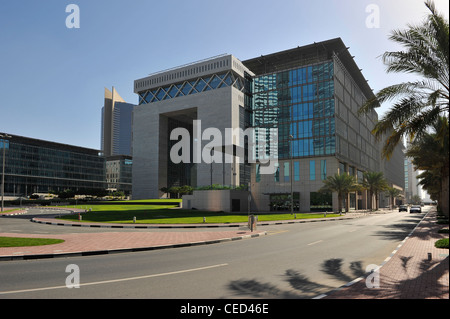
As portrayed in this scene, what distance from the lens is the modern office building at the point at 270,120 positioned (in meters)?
62.5

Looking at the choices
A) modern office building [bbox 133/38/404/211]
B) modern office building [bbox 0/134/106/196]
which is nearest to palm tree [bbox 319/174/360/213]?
modern office building [bbox 133/38/404/211]

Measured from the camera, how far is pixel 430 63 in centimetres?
1264

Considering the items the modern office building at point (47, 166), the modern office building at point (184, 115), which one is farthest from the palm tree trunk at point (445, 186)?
the modern office building at point (47, 166)

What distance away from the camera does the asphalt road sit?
21.9ft

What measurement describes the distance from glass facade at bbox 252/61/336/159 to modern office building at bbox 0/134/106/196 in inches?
2681

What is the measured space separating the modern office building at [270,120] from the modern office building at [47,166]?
3173 cm

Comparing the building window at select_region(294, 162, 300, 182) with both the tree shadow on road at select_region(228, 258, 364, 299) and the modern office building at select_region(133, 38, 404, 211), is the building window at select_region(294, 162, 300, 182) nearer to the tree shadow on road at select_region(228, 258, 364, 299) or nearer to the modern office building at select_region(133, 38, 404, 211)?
the modern office building at select_region(133, 38, 404, 211)

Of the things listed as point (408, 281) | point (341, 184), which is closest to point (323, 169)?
point (341, 184)

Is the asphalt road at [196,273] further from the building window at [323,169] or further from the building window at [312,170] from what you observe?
the building window at [312,170]

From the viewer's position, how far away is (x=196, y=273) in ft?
28.0

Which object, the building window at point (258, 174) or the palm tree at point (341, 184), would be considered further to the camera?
the building window at point (258, 174)

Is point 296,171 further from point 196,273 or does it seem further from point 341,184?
point 196,273

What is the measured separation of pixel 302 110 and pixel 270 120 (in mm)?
7412
